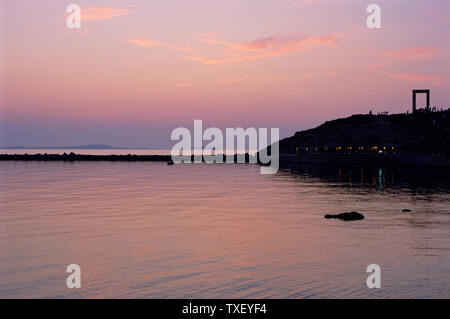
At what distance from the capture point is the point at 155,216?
38.0 meters

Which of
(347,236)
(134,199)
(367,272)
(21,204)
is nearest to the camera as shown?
(367,272)

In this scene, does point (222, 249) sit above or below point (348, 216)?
→ below

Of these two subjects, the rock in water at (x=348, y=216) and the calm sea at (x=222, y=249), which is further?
the rock in water at (x=348, y=216)

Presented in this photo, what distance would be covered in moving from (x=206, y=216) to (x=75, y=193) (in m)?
25.7

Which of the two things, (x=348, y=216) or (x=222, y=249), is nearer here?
(x=222, y=249)

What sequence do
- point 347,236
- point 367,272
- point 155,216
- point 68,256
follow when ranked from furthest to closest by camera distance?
point 155,216, point 347,236, point 68,256, point 367,272

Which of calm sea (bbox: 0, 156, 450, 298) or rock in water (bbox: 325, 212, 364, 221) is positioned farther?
rock in water (bbox: 325, 212, 364, 221)

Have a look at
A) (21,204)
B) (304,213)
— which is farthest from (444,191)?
(21,204)

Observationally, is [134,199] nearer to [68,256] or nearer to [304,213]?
[304,213]

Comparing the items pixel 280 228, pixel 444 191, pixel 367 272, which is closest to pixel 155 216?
pixel 280 228

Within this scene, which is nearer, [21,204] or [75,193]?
[21,204]
